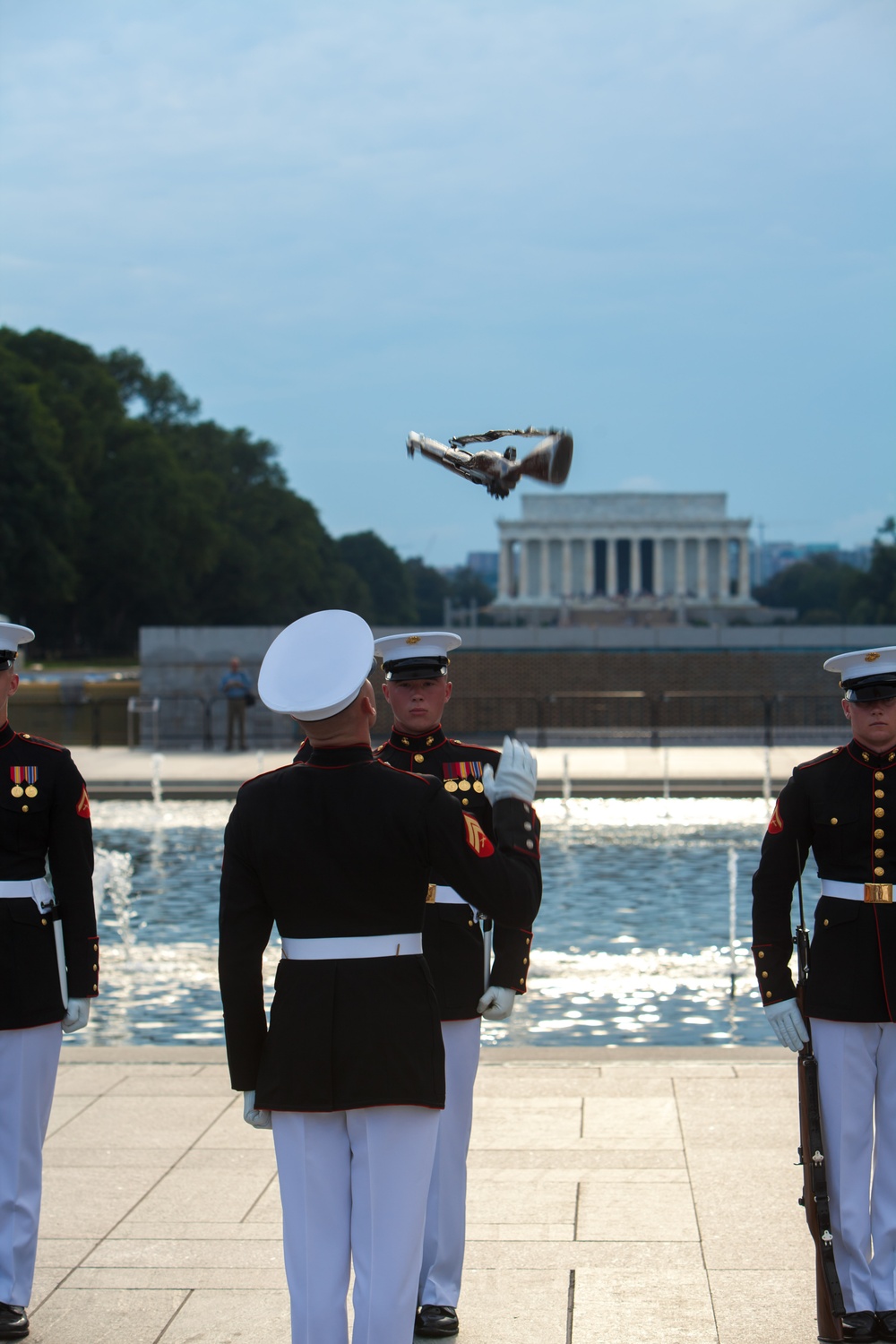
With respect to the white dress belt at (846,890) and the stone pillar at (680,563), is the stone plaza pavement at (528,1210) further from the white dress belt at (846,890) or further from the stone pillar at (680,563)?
the stone pillar at (680,563)

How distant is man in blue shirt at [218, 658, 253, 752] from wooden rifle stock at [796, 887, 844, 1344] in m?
21.7

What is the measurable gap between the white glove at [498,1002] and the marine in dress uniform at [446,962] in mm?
38

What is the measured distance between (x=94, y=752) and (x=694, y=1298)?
891 inches

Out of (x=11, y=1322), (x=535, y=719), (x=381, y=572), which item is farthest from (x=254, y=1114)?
(x=381, y=572)

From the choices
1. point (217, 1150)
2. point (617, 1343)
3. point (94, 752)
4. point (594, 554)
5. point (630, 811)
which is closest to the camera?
point (617, 1343)

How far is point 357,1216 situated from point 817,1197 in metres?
1.41

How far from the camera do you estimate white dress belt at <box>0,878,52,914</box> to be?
4414 mm

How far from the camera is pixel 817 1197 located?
416 centimetres

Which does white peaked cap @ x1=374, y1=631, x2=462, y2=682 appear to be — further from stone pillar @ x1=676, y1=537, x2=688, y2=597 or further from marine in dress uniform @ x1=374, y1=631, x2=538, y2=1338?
stone pillar @ x1=676, y1=537, x2=688, y2=597

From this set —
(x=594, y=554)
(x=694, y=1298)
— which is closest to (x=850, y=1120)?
(x=694, y=1298)

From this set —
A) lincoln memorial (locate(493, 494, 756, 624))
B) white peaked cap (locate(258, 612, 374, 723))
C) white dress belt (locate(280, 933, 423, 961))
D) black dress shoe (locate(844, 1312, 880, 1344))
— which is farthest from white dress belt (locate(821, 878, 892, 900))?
lincoln memorial (locate(493, 494, 756, 624))

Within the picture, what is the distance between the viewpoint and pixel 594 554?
114125 millimetres

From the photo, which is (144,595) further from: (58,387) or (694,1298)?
(694,1298)

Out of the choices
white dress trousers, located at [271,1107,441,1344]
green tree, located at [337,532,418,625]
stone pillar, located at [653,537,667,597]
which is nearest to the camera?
white dress trousers, located at [271,1107,441,1344]
